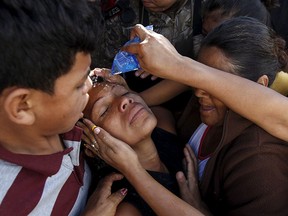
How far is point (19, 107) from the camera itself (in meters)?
1.27

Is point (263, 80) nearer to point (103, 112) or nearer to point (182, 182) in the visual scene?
point (182, 182)

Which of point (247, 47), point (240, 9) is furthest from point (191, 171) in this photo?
point (240, 9)

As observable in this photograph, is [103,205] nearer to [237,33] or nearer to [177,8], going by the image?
[237,33]

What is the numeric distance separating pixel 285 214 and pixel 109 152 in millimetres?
839

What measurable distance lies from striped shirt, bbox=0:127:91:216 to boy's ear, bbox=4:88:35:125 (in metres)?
0.19

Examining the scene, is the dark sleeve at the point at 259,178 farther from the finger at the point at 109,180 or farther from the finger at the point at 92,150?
the finger at the point at 92,150

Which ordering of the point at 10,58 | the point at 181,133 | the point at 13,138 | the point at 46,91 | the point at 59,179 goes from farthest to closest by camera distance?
the point at 181,133, the point at 59,179, the point at 13,138, the point at 46,91, the point at 10,58

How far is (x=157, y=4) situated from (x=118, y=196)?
53.7 inches

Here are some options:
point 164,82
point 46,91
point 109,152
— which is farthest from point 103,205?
point 164,82

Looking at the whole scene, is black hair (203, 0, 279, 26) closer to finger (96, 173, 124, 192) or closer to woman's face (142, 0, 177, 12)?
woman's face (142, 0, 177, 12)

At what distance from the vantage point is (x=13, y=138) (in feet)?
4.76

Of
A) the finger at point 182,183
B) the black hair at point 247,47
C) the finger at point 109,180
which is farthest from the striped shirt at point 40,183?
the black hair at point 247,47

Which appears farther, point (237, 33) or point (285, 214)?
point (237, 33)

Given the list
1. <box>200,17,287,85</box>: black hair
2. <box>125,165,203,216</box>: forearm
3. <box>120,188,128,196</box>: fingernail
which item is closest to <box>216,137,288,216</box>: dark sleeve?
<box>125,165,203,216</box>: forearm
